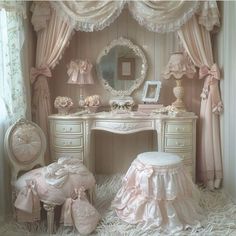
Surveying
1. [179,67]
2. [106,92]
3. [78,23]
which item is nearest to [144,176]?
[179,67]

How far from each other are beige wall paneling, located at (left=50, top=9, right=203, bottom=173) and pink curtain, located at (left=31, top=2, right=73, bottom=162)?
33cm

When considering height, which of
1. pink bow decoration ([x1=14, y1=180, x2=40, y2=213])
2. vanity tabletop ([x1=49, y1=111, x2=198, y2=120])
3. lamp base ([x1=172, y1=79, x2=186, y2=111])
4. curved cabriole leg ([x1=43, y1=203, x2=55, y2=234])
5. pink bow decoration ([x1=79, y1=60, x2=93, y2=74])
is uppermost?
pink bow decoration ([x1=79, y1=60, x2=93, y2=74])

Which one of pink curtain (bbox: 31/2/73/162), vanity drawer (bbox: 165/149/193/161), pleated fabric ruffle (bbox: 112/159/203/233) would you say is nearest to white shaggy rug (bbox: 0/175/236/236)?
pleated fabric ruffle (bbox: 112/159/203/233)

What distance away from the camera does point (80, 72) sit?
11.3ft

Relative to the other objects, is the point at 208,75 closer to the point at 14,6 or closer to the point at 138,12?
the point at 138,12

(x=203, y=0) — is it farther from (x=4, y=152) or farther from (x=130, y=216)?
(x=4, y=152)

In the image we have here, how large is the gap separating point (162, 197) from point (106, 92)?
159 centimetres

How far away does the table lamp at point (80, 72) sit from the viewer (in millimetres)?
3451

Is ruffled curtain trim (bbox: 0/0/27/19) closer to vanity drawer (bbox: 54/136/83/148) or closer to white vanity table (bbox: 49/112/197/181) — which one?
white vanity table (bbox: 49/112/197/181)

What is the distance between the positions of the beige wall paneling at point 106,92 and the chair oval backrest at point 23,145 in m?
1.02

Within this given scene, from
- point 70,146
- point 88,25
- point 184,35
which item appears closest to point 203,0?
point 184,35

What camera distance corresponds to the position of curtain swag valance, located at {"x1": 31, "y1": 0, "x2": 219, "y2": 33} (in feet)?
10.2

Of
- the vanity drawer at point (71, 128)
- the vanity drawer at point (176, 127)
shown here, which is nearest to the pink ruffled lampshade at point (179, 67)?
the vanity drawer at point (176, 127)

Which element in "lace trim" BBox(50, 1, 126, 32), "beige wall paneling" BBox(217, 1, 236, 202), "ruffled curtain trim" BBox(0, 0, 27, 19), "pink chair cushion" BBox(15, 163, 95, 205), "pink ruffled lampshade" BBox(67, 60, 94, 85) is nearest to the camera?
"pink chair cushion" BBox(15, 163, 95, 205)
